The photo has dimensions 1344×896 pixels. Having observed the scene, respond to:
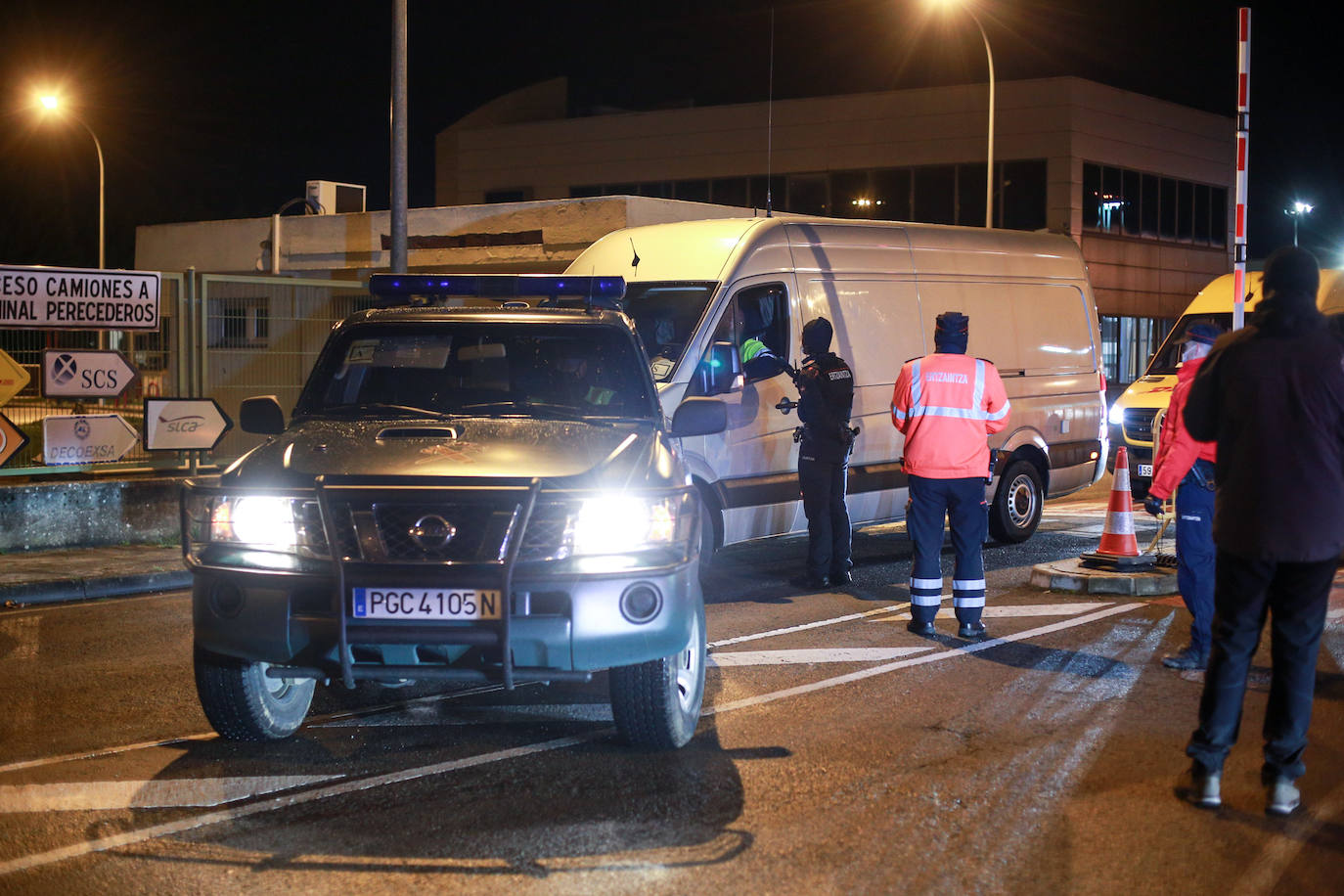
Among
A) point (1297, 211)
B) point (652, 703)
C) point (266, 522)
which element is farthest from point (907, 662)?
point (1297, 211)

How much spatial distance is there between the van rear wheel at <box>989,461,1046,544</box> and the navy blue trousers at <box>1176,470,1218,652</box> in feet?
15.5

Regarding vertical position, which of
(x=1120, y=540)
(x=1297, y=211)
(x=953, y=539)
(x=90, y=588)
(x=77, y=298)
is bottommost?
(x=90, y=588)

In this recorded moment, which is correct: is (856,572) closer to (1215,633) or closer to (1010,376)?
(1010,376)

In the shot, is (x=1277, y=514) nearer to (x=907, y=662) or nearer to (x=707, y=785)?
(x=707, y=785)

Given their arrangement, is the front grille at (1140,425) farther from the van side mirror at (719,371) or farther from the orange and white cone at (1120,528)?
the van side mirror at (719,371)

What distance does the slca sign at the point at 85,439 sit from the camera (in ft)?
38.9

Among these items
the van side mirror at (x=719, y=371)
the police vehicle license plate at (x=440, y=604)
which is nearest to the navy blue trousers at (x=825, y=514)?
the van side mirror at (x=719, y=371)

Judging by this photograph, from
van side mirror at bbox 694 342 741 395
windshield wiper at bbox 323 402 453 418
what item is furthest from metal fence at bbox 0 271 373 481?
windshield wiper at bbox 323 402 453 418

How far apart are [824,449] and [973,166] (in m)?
31.7

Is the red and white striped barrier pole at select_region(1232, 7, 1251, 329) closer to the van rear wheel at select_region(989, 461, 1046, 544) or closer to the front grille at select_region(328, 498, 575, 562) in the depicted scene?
the van rear wheel at select_region(989, 461, 1046, 544)

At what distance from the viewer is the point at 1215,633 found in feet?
16.6

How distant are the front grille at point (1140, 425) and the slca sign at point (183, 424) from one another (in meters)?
9.51

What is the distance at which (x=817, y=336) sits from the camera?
9781 millimetres

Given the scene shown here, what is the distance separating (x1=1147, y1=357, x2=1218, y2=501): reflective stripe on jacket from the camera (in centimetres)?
701
